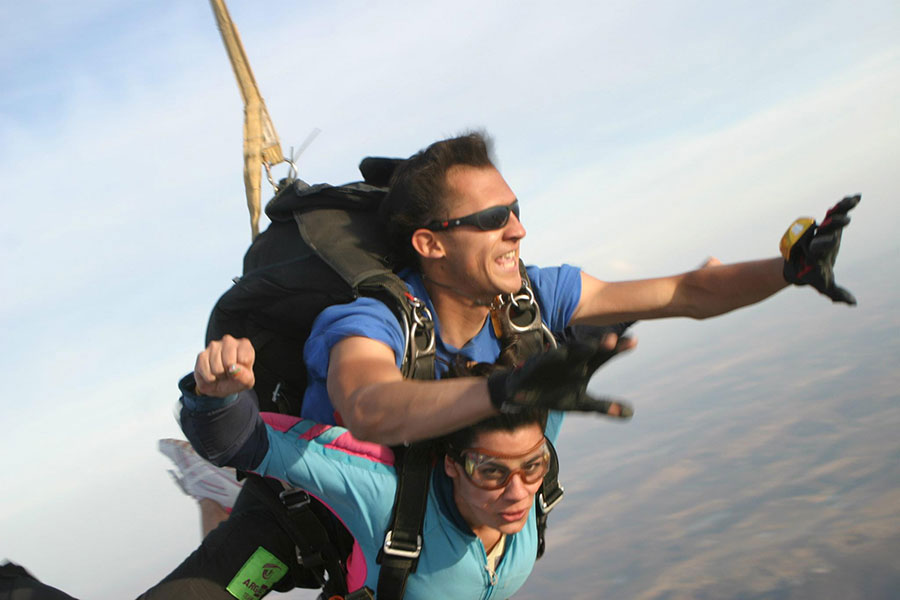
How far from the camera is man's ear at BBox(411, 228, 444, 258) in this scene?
2.47 m

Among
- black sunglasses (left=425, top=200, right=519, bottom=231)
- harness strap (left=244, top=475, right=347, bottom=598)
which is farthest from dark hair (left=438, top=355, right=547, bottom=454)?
harness strap (left=244, top=475, right=347, bottom=598)

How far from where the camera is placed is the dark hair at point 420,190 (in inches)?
97.9

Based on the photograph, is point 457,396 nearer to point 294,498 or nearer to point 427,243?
point 427,243

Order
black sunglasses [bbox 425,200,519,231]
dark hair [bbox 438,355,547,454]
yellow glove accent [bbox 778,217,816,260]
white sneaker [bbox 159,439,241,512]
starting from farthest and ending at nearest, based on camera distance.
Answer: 1. white sneaker [bbox 159,439,241,512]
2. black sunglasses [bbox 425,200,519,231]
3. dark hair [bbox 438,355,547,454]
4. yellow glove accent [bbox 778,217,816,260]

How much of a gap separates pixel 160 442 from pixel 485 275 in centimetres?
322

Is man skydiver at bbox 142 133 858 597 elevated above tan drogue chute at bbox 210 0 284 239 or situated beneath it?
situated beneath

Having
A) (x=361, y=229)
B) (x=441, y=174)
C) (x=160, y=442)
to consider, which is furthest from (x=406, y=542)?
(x=160, y=442)

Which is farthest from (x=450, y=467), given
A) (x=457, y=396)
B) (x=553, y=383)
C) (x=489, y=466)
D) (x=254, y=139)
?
(x=254, y=139)

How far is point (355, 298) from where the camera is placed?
7.52 ft

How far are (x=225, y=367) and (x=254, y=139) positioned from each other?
1721mm

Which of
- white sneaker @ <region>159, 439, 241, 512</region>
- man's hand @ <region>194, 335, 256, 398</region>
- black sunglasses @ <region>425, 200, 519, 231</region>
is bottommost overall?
white sneaker @ <region>159, 439, 241, 512</region>

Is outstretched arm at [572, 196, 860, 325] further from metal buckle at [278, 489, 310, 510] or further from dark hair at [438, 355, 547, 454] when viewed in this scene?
metal buckle at [278, 489, 310, 510]

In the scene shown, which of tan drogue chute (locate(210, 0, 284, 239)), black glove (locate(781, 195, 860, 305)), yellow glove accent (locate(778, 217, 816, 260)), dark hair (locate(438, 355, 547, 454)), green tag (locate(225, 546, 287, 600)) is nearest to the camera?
black glove (locate(781, 195, 860, 305))

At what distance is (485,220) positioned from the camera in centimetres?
242
